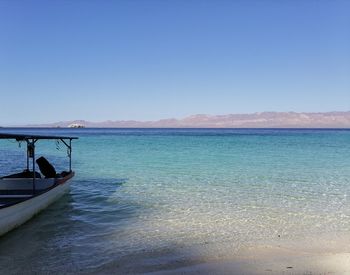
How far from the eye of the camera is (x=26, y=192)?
13.1 meters

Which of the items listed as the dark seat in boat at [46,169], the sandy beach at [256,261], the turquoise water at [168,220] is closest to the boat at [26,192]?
the dark seat in boat at [46,169]

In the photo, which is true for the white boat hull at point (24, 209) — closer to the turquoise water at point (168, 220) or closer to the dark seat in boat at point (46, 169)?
the turquoise water at point (168, 220)

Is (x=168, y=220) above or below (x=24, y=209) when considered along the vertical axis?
below

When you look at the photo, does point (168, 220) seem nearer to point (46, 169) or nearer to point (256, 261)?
point (256, 261)

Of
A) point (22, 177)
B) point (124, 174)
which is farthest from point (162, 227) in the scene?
point (124, 174)

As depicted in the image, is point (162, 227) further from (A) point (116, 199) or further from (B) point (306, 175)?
(B) point (306, 175)

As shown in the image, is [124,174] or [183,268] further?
[124,174]

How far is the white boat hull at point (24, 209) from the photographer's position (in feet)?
30.5

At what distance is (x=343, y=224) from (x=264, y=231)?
2329mm

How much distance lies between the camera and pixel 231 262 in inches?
296

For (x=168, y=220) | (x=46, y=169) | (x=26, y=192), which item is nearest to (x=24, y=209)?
(x=26, y=192)

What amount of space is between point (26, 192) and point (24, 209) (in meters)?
2.79

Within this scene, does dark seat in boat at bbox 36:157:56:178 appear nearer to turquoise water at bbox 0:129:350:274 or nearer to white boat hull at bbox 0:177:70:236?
turquoise water at bbox 0:129:350:274

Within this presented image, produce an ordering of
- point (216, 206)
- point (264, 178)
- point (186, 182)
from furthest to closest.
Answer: point (264, 178) → point (186, 182) → point (216, 206)
